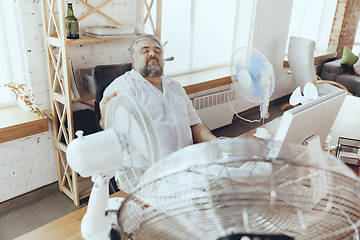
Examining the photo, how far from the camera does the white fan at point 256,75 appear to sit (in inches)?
83.0

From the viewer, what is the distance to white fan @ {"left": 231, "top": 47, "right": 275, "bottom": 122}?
2.11m

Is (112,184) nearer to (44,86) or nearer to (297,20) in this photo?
(44,86)

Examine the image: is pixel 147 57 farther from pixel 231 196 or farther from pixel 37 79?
pixel 231 196

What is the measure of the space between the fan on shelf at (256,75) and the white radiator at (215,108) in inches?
43.6

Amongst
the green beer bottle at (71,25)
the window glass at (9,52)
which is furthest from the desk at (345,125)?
the window glass at (9,52)

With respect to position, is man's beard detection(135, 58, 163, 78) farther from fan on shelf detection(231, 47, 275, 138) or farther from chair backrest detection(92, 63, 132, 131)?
fan on shelf detection(231, 47, 275, 138)

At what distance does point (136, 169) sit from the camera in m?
0.98

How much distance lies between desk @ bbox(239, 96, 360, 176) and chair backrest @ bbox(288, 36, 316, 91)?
1416 millimetres

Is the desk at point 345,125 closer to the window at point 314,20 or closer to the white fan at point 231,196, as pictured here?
the white fan at point 231,196

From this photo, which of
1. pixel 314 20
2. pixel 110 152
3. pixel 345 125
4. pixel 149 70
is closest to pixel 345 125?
pixel 345 125

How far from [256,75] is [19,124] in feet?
5.51

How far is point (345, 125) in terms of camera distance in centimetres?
208

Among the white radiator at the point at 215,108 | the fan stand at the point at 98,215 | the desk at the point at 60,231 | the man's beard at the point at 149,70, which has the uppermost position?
the man's beard at the point at 149,70

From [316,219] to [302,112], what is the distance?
363mm
